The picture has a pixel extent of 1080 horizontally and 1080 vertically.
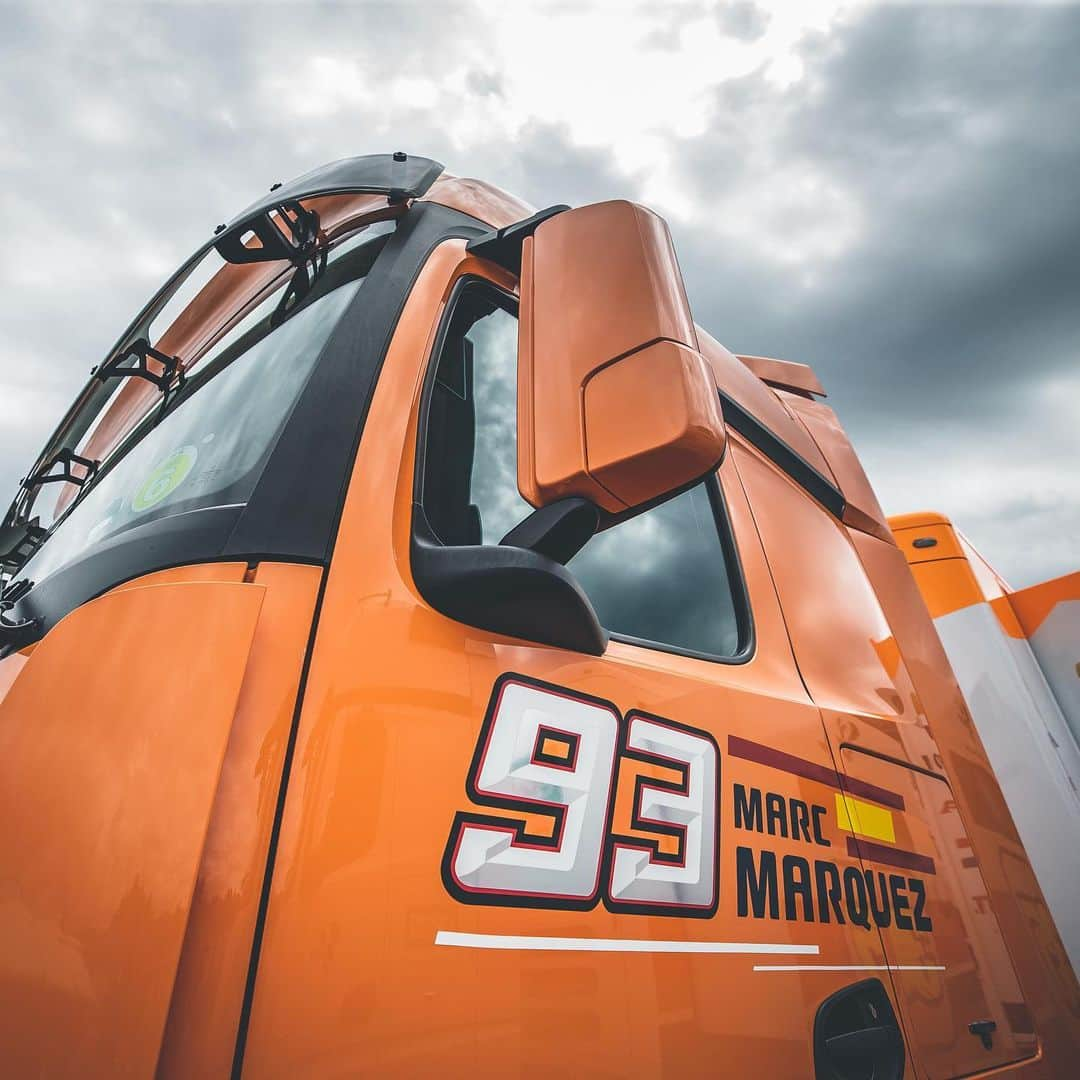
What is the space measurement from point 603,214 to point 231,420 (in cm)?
67

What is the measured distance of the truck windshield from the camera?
97 cm

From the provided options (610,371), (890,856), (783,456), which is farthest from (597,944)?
(783,456)

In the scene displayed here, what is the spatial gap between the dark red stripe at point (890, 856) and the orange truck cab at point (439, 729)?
1 cm

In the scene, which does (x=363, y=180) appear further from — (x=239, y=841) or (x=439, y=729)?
(x=239, y=841)

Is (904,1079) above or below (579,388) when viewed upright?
below

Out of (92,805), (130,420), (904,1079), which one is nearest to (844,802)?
(904,1079)

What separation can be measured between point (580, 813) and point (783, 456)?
142 cm

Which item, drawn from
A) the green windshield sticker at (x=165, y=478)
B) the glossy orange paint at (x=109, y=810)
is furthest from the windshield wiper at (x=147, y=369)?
the glossy orange paint at (x=109, y=810)

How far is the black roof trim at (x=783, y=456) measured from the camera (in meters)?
1.78

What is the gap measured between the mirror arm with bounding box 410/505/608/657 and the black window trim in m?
0.06

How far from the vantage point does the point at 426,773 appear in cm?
75

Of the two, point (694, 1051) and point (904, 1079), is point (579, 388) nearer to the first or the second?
point (694, 1051)

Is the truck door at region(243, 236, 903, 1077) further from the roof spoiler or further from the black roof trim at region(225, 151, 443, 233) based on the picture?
the roof spoiler

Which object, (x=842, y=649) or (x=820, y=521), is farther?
(x=820, y=521)
